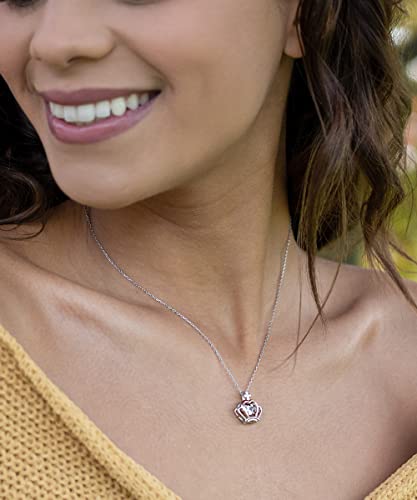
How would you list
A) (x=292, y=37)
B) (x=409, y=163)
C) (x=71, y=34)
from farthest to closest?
(x=409, y=163)
(x=292, y=37)
(x=71, y=34)

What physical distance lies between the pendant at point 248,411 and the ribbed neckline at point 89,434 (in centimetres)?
26

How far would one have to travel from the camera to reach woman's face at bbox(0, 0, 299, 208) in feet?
5.48

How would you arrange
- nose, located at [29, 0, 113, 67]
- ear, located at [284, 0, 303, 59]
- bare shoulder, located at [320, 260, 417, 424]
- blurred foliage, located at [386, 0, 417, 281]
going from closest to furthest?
nose, located at [29, 0, 113, 67] < ear, located at [284, 0, 303, 59] < bare shoulder, located at [320, 260, 417, 424] < blurred foliage, located at [386, 0, 417, 281]

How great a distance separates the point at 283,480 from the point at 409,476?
214mm

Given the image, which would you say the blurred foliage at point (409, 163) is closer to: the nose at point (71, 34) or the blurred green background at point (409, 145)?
the blurred green background at point (409, 145)

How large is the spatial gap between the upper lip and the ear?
1.04 feet

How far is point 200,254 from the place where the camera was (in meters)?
2.07

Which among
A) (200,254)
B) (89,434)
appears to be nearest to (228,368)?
(200,254)

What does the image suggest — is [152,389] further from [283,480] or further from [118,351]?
[283,480]

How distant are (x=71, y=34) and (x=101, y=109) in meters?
0.13

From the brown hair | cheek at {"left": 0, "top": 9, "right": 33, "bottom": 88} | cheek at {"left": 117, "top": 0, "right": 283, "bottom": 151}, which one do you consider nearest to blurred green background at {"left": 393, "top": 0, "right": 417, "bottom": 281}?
the brown hair

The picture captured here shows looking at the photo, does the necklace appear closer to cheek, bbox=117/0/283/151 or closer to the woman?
the woman

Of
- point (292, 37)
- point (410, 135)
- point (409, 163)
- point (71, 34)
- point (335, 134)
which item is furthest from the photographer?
point (410, 135)

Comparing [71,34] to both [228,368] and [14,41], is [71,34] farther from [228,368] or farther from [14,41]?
[228,368]
